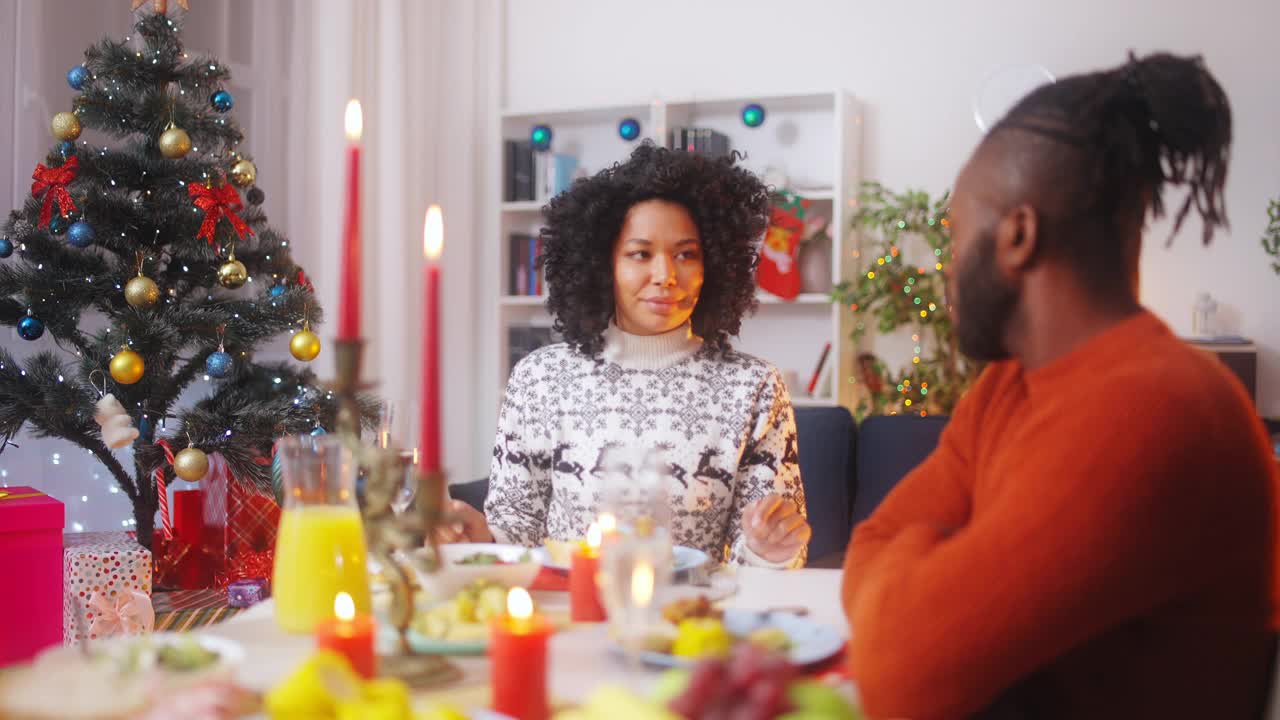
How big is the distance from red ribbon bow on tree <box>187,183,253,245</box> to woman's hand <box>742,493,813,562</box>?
1.68 m

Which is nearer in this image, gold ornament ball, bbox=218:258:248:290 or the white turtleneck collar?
the white turtleneck collar

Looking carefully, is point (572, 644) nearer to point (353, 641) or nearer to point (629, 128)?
point (353, 641)

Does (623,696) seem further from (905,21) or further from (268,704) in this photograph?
(905,21)

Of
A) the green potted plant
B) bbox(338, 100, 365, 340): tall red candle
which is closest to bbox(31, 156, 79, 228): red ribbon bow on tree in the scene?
bbox(338, 100, 365, 340): tall red candle

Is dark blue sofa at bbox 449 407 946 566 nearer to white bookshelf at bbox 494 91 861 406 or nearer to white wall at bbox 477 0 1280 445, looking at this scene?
white bookshelf at bbox 494 91 861 406

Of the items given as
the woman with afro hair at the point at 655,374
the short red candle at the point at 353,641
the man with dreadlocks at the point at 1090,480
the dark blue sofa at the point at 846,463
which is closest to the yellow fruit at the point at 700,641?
the man with dreadlocks at the point at 1090,480

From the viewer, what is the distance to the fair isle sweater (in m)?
1.97

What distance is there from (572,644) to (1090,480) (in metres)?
0.52

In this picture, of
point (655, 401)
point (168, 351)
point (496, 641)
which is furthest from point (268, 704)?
point (168, 351)

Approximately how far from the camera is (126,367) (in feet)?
8.14

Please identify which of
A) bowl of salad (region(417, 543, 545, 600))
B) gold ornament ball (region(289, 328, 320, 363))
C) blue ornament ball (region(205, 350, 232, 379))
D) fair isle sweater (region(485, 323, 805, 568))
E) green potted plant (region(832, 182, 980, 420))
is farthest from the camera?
green potted plant (region(832, 182, 980, 420))

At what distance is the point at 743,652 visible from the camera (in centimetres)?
64

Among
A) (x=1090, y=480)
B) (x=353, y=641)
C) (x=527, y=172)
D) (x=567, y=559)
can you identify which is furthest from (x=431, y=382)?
(x=527, y=172)

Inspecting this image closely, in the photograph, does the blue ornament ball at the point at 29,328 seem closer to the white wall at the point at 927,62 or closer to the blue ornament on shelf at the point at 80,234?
the blue ornament on shelf at the point at 80,234
